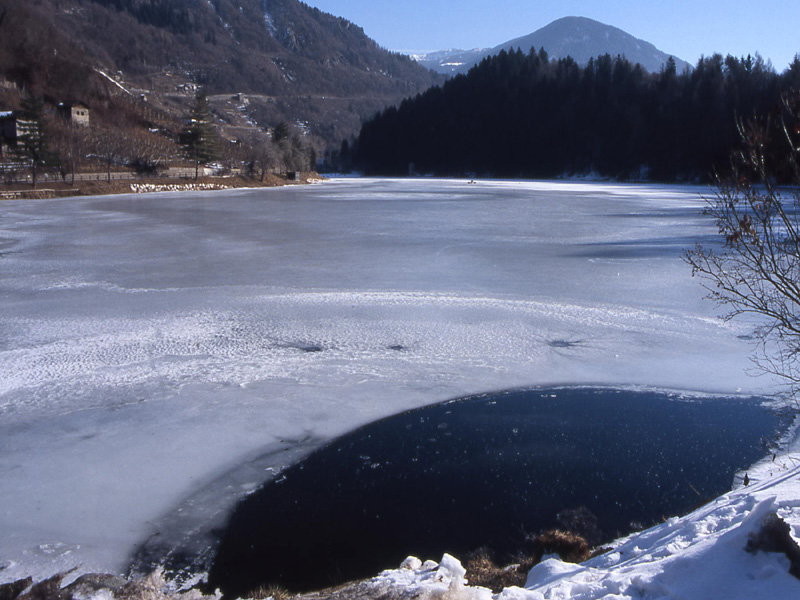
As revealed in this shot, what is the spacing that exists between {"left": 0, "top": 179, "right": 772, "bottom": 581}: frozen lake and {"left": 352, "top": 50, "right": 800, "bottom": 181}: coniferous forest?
7105 cm

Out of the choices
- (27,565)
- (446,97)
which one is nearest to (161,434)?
(27,565)

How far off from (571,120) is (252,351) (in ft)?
374

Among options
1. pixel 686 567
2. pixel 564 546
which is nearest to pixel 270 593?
pixel 564 546

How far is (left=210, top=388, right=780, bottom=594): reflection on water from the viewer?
4.62 m

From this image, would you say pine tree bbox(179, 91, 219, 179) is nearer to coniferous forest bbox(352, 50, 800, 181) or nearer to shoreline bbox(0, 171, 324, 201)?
shoreline bbox(0, 171, 324, 201)

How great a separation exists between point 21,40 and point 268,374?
3997 inches

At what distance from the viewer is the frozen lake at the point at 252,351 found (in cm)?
521

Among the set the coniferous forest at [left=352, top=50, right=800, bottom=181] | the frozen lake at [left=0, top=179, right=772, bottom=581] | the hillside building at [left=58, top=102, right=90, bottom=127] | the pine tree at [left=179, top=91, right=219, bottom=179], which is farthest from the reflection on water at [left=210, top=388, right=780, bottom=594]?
the coniferous forest at [left=352, top=50, right=800, bottom=181]

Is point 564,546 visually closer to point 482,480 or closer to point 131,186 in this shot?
point 482,480

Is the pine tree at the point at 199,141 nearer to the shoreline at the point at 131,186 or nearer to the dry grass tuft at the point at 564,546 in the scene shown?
the shoreline at the point at 131,186

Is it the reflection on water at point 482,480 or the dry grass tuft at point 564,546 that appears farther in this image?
the reflection on water at point 482,480

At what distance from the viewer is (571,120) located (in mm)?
113500

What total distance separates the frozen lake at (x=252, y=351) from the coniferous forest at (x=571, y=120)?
71.0 metres

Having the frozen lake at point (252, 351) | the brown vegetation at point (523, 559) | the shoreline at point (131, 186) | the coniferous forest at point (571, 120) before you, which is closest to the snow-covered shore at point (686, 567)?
the brown vegetation at point (523, 559)
